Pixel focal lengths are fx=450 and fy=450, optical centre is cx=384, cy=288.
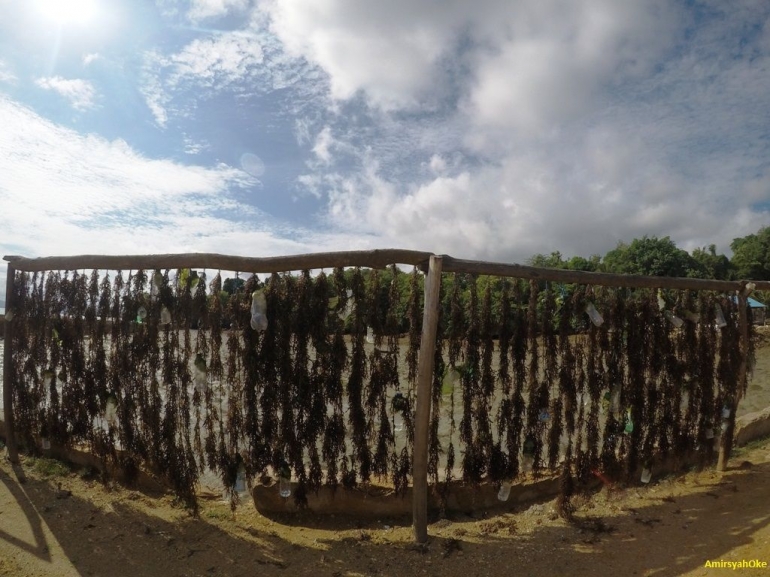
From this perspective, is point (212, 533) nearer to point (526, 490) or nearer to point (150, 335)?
point (150, 335)

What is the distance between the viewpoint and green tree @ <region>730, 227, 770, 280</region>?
115 ft

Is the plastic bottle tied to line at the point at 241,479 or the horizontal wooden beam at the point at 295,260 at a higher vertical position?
the horizontal wooden beam at the point at 295,260

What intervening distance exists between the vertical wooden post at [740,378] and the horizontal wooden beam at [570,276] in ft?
1.61

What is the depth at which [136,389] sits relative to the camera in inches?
151

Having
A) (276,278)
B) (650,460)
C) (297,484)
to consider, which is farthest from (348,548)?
(650,460)

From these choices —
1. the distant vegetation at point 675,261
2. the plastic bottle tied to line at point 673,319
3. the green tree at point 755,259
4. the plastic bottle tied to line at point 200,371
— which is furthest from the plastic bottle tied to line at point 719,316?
the green tree at point 755,259

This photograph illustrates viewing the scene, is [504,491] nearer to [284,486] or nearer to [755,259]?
[284,486]

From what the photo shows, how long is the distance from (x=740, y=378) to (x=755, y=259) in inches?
1576

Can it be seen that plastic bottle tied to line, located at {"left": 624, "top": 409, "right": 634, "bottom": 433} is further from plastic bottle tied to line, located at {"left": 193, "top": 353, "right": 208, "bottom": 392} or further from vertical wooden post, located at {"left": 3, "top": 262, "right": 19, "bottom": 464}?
vertical wooden post, located at {"left": 3, "top": 262, "right": 19, "bottom": 464}

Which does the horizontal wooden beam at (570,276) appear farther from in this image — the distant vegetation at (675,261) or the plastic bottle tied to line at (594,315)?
the distant vegetation at (675,261)

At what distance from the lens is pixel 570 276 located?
3.74m

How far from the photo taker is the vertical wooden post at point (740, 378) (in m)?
4.75

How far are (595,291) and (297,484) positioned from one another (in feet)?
9.99

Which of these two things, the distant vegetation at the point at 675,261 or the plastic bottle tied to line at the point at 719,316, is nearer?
the plastic bottle tied to line at the point at 719,316
